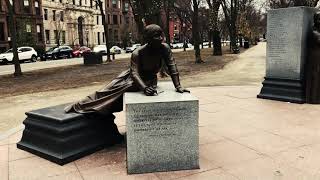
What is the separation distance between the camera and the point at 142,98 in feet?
16.2

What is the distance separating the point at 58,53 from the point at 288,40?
1532 inches

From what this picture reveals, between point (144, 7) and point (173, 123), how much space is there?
1475cm

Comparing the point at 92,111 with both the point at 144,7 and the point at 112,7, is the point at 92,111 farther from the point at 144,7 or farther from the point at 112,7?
the point at 112,7

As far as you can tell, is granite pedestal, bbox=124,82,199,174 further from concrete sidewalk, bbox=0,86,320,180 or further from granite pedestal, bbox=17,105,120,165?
granite pedestal, bbox=17,105,120,165

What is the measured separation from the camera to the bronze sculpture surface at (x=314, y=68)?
8.81 metres

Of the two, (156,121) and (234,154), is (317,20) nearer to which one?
(234,154)

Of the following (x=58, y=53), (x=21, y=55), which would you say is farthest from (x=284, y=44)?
(x=58, y=53)

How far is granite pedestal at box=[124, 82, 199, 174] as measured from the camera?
4.70 m

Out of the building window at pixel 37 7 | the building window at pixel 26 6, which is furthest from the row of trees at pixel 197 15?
the building window at pixel 26 6

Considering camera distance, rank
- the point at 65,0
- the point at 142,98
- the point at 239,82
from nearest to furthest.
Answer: the point at 142,98, the point at 239,82, the point at 65,0

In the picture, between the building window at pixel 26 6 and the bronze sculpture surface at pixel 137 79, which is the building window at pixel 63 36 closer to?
the building window at pixel 26 6

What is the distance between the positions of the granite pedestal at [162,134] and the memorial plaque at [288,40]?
5.17m

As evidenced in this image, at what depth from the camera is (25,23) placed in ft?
173

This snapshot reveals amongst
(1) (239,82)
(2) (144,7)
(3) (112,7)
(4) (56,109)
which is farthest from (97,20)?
(4) (56,109)
